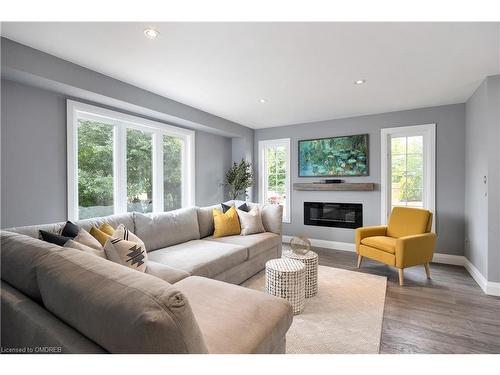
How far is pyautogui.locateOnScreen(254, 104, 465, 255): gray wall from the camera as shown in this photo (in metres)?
3.73

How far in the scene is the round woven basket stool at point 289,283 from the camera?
2281mm

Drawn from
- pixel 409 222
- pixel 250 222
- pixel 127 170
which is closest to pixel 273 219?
pixel 250 222

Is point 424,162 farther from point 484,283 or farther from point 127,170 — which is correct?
point 127,170

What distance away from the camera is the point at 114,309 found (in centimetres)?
74

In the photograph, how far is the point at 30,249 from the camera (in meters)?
1.19

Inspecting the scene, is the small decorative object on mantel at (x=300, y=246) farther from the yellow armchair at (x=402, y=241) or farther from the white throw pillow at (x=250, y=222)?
the yellow armchair at (x=402, y=241)

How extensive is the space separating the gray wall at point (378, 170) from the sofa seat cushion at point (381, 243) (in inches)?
40.7

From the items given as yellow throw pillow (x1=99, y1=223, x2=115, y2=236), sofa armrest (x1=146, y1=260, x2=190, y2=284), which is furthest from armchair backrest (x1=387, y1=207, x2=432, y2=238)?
yellow throw pillow (x1=99, y1=223, x2=115, y2=236)

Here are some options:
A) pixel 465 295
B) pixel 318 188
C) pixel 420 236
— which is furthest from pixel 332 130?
pixel 465 295

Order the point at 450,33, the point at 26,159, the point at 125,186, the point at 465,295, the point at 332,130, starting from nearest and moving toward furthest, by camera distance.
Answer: the point at 450,33 → the point at 26,159 → the point at 465,295 → the point at 125,186 → the point at 332,130

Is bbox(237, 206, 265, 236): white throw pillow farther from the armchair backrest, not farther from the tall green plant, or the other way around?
the armchair backrest

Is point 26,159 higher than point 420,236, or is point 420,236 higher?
point 26,159
